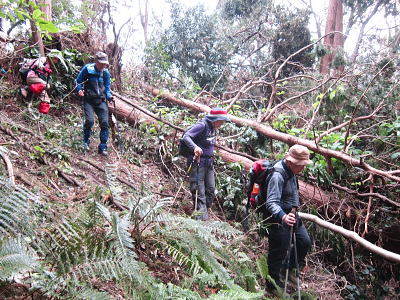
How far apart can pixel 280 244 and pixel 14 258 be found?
→ 2984 mm

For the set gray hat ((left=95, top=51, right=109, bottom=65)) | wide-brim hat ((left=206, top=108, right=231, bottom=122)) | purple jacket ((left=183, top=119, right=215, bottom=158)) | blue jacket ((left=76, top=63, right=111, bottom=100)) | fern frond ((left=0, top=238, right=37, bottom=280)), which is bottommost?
fern frond ((left=0, top=238, right=37, bottom=280))

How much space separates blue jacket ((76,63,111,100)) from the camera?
651 cm

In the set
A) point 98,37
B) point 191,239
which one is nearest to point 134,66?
point 98,37

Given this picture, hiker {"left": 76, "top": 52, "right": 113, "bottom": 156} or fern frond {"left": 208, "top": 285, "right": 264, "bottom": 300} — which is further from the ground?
hiker {"left": 76, "top": 52, "right": 113, "bottom": 156}

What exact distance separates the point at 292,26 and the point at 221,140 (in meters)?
9.72

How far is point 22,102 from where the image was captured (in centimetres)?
780

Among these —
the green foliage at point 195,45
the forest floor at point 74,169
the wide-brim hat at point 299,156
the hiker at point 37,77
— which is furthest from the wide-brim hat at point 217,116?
the green foliage at point 195,45

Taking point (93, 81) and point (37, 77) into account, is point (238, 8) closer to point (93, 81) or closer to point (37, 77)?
point (37, 77)

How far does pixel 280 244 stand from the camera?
4098 mm

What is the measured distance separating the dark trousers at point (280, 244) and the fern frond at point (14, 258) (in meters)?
2.79

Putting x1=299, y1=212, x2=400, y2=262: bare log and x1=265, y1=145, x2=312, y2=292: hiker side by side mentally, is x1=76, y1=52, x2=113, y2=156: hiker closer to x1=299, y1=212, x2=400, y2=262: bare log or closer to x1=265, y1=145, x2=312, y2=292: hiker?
x1=265, y1=145, x2=312, y2=292: hiker

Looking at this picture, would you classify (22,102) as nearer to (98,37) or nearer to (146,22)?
(98,37)

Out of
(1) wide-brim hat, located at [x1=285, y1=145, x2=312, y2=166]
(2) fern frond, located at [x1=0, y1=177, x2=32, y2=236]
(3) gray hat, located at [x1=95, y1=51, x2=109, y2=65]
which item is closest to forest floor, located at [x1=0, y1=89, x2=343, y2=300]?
(2) fern frond, located at [x1=0, y1=177, x2=32, y2=236]

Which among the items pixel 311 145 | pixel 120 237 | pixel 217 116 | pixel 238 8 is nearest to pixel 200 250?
pixel 120 237
